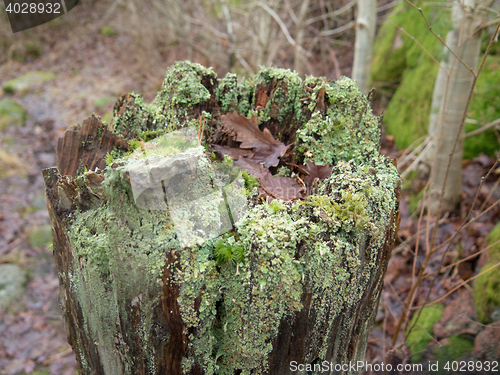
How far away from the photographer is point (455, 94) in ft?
9.18

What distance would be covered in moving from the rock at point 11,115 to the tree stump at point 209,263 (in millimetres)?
7158

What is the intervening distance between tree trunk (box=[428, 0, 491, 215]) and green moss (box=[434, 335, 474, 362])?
3.45ft

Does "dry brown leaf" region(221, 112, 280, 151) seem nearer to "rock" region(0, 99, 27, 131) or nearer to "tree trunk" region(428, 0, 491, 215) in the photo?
"tree trunk" region(428, 0, 491, 215)

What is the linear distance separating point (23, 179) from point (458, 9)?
22.2ft

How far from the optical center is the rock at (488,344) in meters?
2.28

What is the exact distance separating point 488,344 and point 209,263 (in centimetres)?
239

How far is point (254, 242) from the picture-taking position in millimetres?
1158

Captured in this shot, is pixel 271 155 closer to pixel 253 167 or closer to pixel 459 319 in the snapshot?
pixel 253 167

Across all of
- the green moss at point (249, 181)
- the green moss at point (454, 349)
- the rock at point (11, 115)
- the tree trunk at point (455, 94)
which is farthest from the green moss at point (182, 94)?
the rock at point (11, 115)

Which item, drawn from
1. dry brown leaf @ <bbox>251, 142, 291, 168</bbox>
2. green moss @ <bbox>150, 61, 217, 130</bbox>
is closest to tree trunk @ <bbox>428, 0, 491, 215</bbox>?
dry brown leaf @ <bbox>251, 142, 291, 168</bbox>

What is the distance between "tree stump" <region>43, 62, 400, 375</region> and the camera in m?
1.18

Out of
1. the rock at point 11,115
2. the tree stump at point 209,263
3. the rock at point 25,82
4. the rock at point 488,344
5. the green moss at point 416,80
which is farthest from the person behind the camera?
the rock at point 25,82

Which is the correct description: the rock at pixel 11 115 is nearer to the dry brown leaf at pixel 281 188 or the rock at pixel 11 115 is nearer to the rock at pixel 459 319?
the dry brown leaf at pixel 281 188

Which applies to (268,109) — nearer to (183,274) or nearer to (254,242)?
(254,242)
